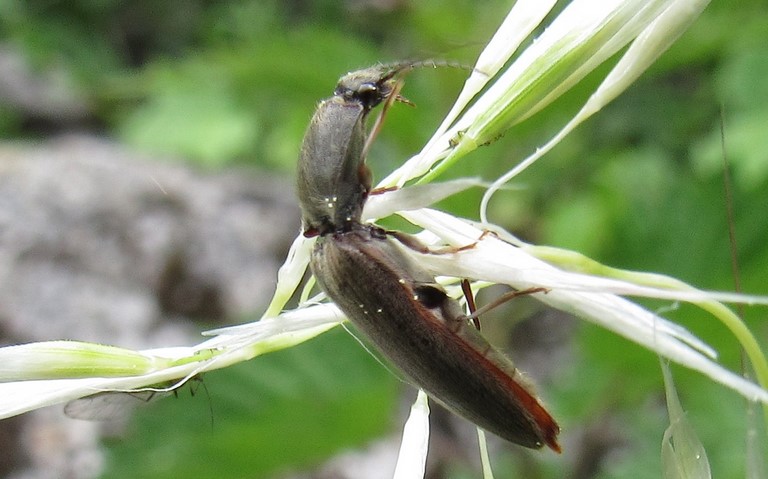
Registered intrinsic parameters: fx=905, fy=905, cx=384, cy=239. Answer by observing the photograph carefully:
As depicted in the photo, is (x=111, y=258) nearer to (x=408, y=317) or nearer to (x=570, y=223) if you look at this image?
(x=570, y=223)

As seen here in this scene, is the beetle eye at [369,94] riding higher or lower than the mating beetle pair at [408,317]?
higher

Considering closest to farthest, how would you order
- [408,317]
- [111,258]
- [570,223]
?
[408,317], [570,223], [111,258]

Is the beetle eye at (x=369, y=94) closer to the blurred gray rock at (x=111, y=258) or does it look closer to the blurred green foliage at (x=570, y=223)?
the blurred green foliage at (x=570, y=223)

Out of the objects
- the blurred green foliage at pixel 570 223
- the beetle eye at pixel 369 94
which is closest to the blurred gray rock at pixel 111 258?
the blurred green foliage at pixel 570 223

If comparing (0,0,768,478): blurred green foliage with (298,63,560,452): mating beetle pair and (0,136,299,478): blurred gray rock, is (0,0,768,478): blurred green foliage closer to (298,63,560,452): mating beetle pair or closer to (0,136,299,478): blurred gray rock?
(298,63,560,452): mating beetle pair

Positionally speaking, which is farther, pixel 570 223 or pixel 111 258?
pixel 111 258

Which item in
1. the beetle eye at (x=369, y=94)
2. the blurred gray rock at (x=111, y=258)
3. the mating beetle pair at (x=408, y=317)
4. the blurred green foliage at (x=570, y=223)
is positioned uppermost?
the beetle eye at (x=369, y=94)

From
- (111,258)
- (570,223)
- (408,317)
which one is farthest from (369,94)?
(111,258)

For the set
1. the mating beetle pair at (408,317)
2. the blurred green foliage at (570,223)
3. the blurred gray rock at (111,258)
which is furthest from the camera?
the blurred gray rock at (111,258)

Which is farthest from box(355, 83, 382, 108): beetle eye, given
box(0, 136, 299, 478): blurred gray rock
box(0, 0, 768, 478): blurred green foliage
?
box(0, 136, 299, 478): blurred gray rock
